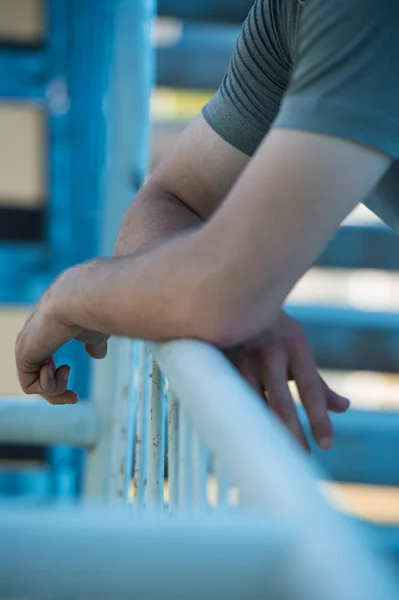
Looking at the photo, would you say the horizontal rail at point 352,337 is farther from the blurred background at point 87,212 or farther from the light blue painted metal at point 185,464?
the light blue painted metal at point 185,464

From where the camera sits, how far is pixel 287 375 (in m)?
0.90

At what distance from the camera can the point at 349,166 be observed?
718 mm

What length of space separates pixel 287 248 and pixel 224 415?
25 cm

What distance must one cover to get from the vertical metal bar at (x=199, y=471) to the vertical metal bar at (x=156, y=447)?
24 centimetres

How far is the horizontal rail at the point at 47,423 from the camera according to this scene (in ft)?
4.58

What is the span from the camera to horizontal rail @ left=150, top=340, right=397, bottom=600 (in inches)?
14.0

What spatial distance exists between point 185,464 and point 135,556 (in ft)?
0.91

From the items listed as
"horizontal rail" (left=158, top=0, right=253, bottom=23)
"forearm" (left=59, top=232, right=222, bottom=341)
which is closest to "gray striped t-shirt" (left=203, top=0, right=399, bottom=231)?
"forearm" (left=59, top=232, right=222, bottom=341)

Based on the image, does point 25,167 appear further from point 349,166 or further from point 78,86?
point 349,166

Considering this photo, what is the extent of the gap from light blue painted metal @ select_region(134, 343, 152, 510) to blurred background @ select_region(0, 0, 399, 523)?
1148mm

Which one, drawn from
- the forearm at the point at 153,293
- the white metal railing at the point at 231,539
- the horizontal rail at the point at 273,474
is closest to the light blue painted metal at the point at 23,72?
the forearm at the point at 153,293

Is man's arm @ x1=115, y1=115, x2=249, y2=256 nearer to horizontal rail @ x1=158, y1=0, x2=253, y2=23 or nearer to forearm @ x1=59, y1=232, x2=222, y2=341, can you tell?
forearm @ x1=59, y1=232, x2=222, y2=341

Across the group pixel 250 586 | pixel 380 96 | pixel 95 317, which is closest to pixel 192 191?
pixel 95 317

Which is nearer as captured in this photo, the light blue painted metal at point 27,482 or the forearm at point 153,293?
the forearm at point 153,293
